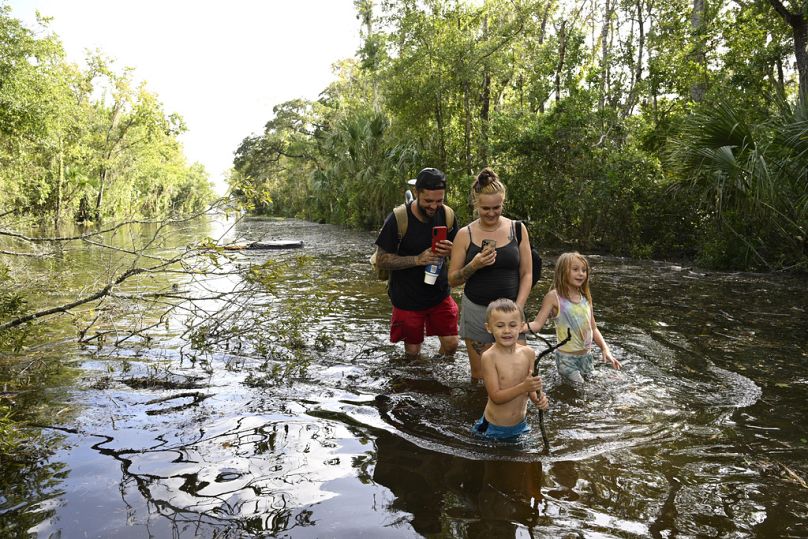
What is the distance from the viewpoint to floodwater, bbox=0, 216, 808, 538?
3201 mm

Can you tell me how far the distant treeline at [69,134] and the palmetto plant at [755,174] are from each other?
30.2 ft

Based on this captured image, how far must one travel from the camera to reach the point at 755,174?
32.8 ft

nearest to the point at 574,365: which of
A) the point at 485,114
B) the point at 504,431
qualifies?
the point at 504,431

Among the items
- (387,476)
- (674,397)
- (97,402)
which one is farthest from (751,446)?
(97,402)

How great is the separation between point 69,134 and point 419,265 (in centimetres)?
4380

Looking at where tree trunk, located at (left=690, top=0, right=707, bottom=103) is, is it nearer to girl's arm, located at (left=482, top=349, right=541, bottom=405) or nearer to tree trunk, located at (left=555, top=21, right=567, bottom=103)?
tree trunk, located at (left=555, top=21, right=567, bottom=103)

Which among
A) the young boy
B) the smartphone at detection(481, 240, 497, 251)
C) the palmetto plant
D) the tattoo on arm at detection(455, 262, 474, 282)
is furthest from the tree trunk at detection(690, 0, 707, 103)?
the young boy

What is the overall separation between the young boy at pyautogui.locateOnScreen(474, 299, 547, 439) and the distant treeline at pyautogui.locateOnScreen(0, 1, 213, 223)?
3427mm

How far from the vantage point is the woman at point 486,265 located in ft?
15.9

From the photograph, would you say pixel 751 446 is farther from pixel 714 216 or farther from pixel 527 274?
pixel 714 216

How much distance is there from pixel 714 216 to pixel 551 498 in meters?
12.9

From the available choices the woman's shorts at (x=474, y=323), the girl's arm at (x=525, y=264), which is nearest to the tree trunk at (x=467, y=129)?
the girl's arm at (x=525, y=264)

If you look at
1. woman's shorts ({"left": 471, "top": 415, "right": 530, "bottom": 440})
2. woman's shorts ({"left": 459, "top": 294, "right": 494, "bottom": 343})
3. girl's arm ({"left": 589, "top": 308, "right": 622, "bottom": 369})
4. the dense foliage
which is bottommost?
woman's shorts ({"left": 471, "top": 415, "right": 530, "bottom": 440})

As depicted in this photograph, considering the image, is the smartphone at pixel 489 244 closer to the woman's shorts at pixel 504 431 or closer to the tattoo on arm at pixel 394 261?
the tattoo on arm at pixel 394 261
